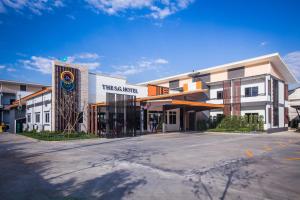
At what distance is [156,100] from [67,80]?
8787 mm

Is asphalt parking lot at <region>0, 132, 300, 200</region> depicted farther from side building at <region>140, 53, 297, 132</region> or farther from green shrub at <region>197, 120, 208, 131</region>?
green shrub at <region>197, 120, 208, 131</region>

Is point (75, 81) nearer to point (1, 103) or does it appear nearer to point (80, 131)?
point (80, 131)

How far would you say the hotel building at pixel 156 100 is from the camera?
817 inches

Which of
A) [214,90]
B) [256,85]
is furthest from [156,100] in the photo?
[256,85]

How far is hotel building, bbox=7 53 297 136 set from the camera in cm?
2075

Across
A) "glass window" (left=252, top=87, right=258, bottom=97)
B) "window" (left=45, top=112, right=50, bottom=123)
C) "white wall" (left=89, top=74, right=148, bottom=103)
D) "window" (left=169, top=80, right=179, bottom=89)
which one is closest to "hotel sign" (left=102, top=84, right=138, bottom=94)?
"white wall" (left=89, top=74, right=148, bottom=103)


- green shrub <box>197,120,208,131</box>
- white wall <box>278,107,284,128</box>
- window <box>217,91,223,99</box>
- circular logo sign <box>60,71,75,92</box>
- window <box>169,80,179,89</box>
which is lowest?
green shrub <box>197,120,208,131</box>

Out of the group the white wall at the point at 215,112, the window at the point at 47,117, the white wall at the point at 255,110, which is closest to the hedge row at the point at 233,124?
the white wall at the point at 255,110

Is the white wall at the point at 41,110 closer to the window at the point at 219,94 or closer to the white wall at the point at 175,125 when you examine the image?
the white wall at the point at 175,125

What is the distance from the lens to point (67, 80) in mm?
21344

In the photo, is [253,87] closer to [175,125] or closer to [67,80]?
[175,125]

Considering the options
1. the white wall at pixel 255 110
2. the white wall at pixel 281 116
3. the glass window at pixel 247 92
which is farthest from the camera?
the white wall at pixel 281 116

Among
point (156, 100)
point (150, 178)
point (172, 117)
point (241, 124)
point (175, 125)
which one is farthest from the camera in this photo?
point (175, 125)

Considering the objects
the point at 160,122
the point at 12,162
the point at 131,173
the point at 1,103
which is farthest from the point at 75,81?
the point at 1,103
